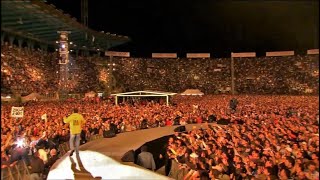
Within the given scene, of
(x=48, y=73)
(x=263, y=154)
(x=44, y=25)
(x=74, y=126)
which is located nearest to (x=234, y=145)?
(x=263, y=154)

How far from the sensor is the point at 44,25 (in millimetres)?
37062

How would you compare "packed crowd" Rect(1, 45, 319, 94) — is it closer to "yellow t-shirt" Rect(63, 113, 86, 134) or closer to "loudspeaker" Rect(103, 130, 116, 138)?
"loudspeaker" Rect(103, 130, 116, 138)

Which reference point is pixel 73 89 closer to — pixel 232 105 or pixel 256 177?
pixel 232 105

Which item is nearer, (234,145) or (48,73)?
(234,145)

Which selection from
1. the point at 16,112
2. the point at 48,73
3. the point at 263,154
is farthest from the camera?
the point at 48,73

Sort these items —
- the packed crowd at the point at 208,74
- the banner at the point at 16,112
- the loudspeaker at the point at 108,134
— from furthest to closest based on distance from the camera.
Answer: the packed crowd at the point at 208,74 < the loudspeaker at the point at 108,134 < the banner at the point at 16,112

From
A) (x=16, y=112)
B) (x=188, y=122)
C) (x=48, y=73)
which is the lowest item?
(x=188, y=122)

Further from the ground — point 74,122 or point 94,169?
point 74,122

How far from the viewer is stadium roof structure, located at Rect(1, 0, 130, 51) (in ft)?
22.0

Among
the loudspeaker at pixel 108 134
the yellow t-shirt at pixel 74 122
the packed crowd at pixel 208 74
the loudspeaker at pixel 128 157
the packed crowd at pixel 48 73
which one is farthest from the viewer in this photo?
the packed crowd at pixel 208 74

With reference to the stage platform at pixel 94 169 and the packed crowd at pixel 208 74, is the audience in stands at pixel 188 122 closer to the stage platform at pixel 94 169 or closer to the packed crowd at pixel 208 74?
the stage platform at pixel 94 169

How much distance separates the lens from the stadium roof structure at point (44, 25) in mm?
6711

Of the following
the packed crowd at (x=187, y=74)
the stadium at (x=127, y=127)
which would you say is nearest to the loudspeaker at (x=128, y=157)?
the stadium at (x=127, y=127)

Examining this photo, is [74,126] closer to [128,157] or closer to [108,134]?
[128,157]
